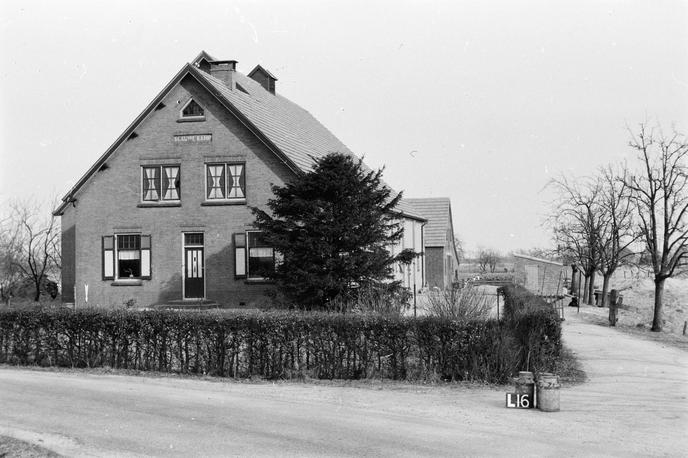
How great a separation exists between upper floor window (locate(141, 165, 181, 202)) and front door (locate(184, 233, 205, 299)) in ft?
5.95

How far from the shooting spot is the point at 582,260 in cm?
4741

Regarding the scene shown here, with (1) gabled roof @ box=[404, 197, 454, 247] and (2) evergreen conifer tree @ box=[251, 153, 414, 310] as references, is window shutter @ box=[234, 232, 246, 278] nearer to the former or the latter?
(2) evergreen conifer tree @ box=[251, 153, 414, 310]

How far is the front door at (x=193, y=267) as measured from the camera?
2905cm

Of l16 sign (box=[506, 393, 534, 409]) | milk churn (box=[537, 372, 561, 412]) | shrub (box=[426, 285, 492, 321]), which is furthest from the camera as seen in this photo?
shrub (box=[426, 285, 492, 321])

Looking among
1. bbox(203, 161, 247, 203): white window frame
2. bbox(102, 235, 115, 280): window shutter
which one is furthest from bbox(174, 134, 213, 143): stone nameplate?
bbox(102, 235, 115, 280): window shutter

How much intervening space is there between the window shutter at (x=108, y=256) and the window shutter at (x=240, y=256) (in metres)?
5.14

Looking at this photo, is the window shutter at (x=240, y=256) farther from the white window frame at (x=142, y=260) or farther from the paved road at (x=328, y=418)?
the paved road at (x=328, y=418)

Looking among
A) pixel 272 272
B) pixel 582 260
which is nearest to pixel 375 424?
pixel 272 272

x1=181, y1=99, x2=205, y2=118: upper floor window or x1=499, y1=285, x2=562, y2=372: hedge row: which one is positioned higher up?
x1=181, y1=99, x2=205, y2=118: upper floor window

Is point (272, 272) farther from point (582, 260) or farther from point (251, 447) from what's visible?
point (582, 260)

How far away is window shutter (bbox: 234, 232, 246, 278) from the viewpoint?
93.9 feet

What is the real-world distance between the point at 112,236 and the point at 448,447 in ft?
78.5

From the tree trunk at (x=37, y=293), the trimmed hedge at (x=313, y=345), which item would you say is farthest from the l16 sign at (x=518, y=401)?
the tree trunk at (x=37, y=293)

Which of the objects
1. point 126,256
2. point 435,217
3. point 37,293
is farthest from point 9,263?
point 435,217
